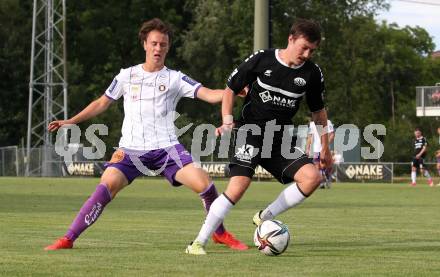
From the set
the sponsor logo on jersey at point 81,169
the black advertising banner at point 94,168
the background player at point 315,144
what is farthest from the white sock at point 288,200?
the sponsor logo on jersey at point 81,169

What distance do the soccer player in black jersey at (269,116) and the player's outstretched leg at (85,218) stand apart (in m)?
1.07

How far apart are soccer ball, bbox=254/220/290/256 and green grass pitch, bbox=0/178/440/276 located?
0.44 ft

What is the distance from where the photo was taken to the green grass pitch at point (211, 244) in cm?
846

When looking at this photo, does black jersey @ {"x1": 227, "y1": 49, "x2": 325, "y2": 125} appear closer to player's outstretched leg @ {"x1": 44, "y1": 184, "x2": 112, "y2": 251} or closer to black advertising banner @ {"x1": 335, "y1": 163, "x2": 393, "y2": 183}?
player's outstretched leg @ {"x1": 44, "y1": 184, "x2": 112, "y2": 251}

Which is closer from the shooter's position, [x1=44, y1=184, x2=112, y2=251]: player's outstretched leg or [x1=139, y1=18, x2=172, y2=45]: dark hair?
[x1=44, y1=184, x2=112, y2=251]: player's outstretched leg

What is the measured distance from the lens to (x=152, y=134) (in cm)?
1052

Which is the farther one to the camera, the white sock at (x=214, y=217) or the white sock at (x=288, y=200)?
the white sock at (x=288, y=200)

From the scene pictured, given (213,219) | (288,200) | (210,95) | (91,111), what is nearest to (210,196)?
(213,219)

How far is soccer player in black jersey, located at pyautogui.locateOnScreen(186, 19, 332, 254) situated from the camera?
1001 centimetres

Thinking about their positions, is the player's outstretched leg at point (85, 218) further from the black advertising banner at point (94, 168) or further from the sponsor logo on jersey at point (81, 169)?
the sponsor logo on jersey at point (81, 169)

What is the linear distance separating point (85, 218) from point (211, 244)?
4.83 feet

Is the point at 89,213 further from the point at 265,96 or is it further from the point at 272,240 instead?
the point at 265,96

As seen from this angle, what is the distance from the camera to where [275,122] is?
33.3ft

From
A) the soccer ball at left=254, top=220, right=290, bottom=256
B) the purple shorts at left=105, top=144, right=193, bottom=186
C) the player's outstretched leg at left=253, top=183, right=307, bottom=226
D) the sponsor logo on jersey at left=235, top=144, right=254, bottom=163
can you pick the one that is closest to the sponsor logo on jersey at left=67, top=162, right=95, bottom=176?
the player's outstretched leg at left=253, top=183, right=307, bottom=226
